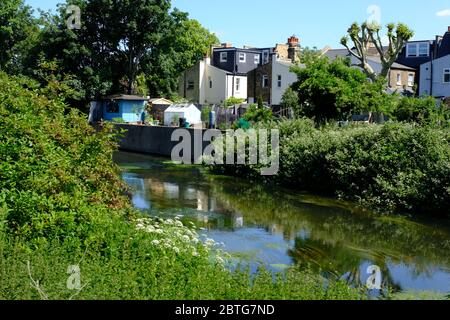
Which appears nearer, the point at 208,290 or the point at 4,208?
the point at 208,290

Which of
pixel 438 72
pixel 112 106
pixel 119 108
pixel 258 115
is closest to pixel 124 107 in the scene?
pixel 119 108

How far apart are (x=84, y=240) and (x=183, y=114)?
113ft

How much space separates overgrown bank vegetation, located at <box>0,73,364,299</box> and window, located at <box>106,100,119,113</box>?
124ft

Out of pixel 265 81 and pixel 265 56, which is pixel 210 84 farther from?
pixel 265 81

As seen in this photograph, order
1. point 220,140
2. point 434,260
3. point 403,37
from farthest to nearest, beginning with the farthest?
point 403,37
point 220,140
point 434,260

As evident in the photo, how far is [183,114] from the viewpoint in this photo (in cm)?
4244

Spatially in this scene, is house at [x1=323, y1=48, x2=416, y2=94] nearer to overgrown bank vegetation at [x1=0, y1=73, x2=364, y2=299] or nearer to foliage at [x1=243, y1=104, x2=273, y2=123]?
foliage at [x1=243, y1=104, x2=273, y2=123]

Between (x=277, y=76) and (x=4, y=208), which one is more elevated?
(x=277, y=76)

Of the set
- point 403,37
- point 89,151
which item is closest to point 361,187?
point 89,151

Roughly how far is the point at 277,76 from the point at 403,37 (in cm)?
1905

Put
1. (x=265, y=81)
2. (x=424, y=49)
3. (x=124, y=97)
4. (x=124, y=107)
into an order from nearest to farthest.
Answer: (x=124, y=97)
(x=124, y=107)
(x=424, y=49)
(x=265, y=81)

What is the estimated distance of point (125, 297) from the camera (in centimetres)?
671

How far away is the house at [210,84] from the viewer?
197ft
